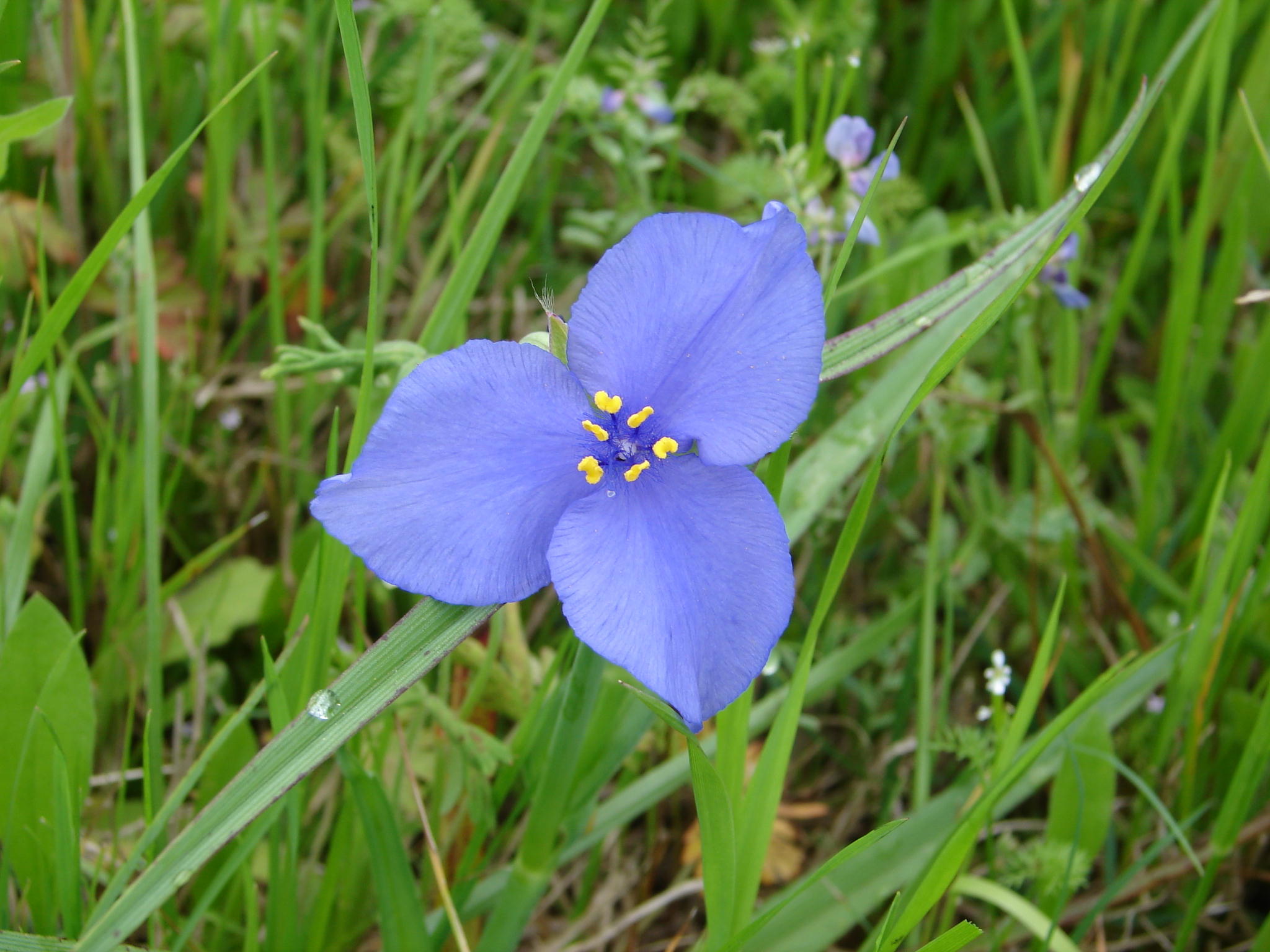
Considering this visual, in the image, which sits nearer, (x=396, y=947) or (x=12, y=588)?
(x=396, y=947)

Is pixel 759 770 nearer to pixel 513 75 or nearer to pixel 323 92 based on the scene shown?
pixel 323 92

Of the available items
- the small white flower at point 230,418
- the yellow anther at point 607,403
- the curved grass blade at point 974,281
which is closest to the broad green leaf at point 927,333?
the curved grass blade at point 974,281

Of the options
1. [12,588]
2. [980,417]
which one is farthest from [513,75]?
[12,588]

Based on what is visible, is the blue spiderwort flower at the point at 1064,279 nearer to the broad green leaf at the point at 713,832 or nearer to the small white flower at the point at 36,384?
the broad green leaf at the point at 713,832

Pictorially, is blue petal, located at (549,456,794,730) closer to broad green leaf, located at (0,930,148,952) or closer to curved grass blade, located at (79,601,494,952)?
curved grass blade, located at (79,601,494,952)

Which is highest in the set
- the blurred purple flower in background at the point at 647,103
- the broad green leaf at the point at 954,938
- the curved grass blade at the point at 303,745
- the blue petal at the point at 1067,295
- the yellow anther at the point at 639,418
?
the blurred purple flower in background at the point at 647,103

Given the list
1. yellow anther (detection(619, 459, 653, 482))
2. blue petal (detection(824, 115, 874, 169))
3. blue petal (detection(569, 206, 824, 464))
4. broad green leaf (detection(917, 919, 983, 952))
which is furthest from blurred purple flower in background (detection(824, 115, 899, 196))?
broad green leaf (detection(917, 919, 983, 952))
